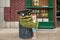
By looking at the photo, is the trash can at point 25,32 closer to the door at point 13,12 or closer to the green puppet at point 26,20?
the green puppet at point 26,20

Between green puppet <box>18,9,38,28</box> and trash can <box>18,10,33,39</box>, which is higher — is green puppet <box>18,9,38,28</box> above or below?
above

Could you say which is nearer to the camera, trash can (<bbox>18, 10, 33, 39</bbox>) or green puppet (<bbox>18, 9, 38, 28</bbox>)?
green puppet (<bbox>18, 9, 38, 28</bbox>)

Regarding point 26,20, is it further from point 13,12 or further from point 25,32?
point 13,12

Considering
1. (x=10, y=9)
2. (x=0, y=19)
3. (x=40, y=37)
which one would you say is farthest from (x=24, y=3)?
(x=40, y=37)

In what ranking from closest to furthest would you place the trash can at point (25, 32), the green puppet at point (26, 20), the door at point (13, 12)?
the green puppet at point (26, 20) → the trash can at point (25, 32) → the door at point (13, 12)

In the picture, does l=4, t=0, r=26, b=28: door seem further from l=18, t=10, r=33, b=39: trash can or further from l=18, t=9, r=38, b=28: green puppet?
l=18, t=9, r=38, b=28: green puppet

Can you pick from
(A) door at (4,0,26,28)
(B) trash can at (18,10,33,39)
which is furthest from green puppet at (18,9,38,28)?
(A) door at (4,0,26,28)

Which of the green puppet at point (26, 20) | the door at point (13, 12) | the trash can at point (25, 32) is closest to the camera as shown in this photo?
the green puppet at point (26, 20)

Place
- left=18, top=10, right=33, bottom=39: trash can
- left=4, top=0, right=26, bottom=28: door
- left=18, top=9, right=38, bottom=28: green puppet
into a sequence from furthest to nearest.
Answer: left=4, top=0, right=26, bottom=28: door < left=18, top=10, right=33, bottom=39: trash can < left=18, top=9, right=38, bottom=28: green puppet

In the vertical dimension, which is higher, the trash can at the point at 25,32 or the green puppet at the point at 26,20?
the green puppet at the point at 26,20

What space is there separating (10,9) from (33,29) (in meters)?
4.00

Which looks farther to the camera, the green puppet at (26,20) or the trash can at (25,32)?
the trash can at (25,32)

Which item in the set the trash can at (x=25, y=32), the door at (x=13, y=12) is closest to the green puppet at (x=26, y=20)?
the trash can at (x=25, y=32)

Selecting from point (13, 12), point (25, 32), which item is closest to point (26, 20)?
point (25, 32)
